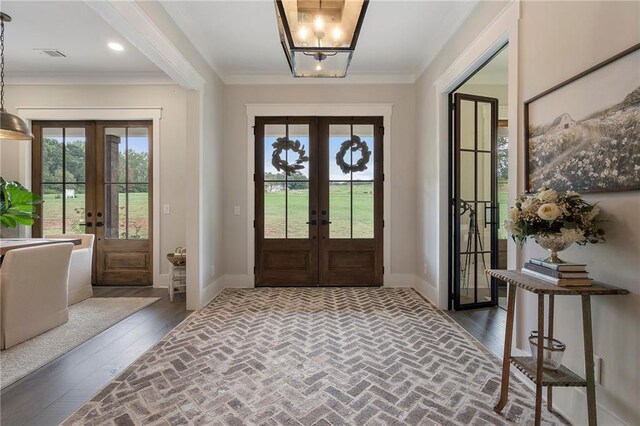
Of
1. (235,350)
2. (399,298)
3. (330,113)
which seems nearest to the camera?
(235,350)

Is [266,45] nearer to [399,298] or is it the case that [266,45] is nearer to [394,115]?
[394,115]

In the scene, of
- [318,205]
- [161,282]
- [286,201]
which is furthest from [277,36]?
[161,282]

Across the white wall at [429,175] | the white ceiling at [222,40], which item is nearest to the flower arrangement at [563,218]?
the white wall at [429,175]

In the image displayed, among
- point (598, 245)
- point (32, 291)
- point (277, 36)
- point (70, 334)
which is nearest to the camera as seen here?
point (598, 245)

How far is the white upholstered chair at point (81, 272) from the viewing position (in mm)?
4016

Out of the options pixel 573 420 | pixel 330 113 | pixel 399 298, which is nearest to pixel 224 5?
pixel 330 113

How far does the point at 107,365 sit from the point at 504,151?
564 cm

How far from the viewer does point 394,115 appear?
4.80 m

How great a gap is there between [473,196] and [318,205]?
216 centimetres

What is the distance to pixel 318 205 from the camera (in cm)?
484

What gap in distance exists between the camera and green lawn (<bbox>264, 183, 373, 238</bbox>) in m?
4.84

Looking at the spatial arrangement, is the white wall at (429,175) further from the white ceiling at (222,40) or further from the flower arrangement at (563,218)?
the flower arrangement at (563,218)

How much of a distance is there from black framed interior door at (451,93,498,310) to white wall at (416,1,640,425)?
4.81ft

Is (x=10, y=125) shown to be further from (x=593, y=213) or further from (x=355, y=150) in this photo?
(x=593, y=213)
